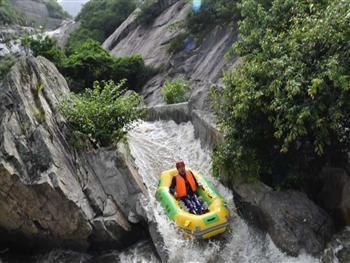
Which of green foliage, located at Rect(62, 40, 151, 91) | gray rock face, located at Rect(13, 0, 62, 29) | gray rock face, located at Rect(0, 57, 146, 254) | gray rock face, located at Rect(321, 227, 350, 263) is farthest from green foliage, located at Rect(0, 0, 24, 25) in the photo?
gray rock face, located at Rect(321, 227, 350, 263)

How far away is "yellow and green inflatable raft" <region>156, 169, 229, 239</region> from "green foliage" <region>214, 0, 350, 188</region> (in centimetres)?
86

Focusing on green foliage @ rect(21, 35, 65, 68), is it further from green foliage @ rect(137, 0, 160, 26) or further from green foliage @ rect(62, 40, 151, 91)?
green foliage @ rect(137, 0, 160, 26)

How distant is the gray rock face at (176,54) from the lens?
Answer: 18781 mm

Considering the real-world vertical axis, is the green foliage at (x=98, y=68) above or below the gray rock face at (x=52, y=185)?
above

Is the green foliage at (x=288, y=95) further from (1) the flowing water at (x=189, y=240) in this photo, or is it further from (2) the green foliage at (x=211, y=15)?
(2) the green foliage at (x=211, y=15)

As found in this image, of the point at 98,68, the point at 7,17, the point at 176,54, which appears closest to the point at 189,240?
the point at 98,68

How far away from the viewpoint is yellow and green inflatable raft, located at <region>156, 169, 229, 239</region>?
27.5ft

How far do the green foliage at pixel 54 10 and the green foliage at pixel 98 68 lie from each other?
46455 millimetres

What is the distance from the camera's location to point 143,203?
934cm

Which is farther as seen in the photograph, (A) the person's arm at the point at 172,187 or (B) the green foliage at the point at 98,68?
(B) the green foliage at the point at 98,68

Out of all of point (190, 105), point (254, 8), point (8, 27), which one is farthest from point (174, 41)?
point (8, 27)

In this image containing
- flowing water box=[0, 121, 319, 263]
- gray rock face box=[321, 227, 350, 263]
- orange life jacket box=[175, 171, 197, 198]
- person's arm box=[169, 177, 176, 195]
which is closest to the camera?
gray rock face box=[321, 227, 350, 263]

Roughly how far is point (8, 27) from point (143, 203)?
37260 millimetres

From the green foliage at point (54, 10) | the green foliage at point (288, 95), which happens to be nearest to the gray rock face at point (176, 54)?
the green foliage at point (288, 95)
